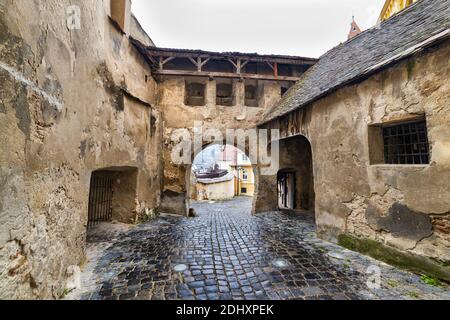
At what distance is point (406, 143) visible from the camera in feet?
13.8

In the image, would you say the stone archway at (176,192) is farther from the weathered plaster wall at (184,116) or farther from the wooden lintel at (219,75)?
the wooden lintel at (219,75)

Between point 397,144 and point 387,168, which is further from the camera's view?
point 397,144

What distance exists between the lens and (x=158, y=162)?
8930 millimetres

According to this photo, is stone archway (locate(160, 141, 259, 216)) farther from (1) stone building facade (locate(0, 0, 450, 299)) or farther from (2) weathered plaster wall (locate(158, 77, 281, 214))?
(1) stone building facade (locate(0, 0, 450, 299))

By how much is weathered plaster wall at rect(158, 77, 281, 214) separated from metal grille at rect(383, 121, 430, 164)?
6.02 metres

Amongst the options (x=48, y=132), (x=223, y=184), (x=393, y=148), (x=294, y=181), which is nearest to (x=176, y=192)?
(x=294, y=181)

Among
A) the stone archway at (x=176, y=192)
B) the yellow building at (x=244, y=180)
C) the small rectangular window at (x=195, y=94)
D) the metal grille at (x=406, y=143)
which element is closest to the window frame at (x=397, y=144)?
the metal grille at (x=406, y=143)

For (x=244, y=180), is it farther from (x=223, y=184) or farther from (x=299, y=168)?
(x=299, y=168)

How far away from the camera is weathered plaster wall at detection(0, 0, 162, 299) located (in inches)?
85.0

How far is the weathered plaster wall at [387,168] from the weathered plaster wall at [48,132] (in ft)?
19.0

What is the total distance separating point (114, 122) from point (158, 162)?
363 cm

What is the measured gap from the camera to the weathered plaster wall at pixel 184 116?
30.1 ft

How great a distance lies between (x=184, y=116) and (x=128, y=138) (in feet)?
11.6

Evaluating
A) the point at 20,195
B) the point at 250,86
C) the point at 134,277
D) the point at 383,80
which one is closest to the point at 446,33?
the point at 383,80
